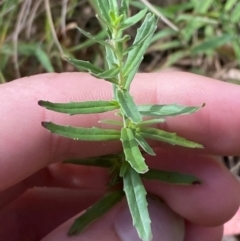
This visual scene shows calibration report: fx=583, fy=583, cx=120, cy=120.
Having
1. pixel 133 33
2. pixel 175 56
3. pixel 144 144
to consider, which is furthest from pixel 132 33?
pixel 144 144

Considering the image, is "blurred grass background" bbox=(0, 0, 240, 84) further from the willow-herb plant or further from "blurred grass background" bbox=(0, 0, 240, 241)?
the willow-herb plant

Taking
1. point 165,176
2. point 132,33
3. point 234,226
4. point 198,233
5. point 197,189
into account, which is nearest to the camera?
point 165,176

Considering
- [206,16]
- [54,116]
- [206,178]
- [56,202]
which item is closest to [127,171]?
[54,116]

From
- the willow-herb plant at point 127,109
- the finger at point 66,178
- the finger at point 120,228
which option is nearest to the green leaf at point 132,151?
the willow-herb plant at point 127,109

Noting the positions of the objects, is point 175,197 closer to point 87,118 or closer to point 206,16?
point 87,118

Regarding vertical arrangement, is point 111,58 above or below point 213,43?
above

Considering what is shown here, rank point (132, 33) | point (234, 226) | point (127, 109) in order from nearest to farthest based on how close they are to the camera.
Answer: point (127, 109), point (234, 226), point (132, 33)

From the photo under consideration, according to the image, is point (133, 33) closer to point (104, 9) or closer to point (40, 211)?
point (40, 211)

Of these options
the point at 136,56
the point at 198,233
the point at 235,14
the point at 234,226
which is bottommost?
the point at 234,226
